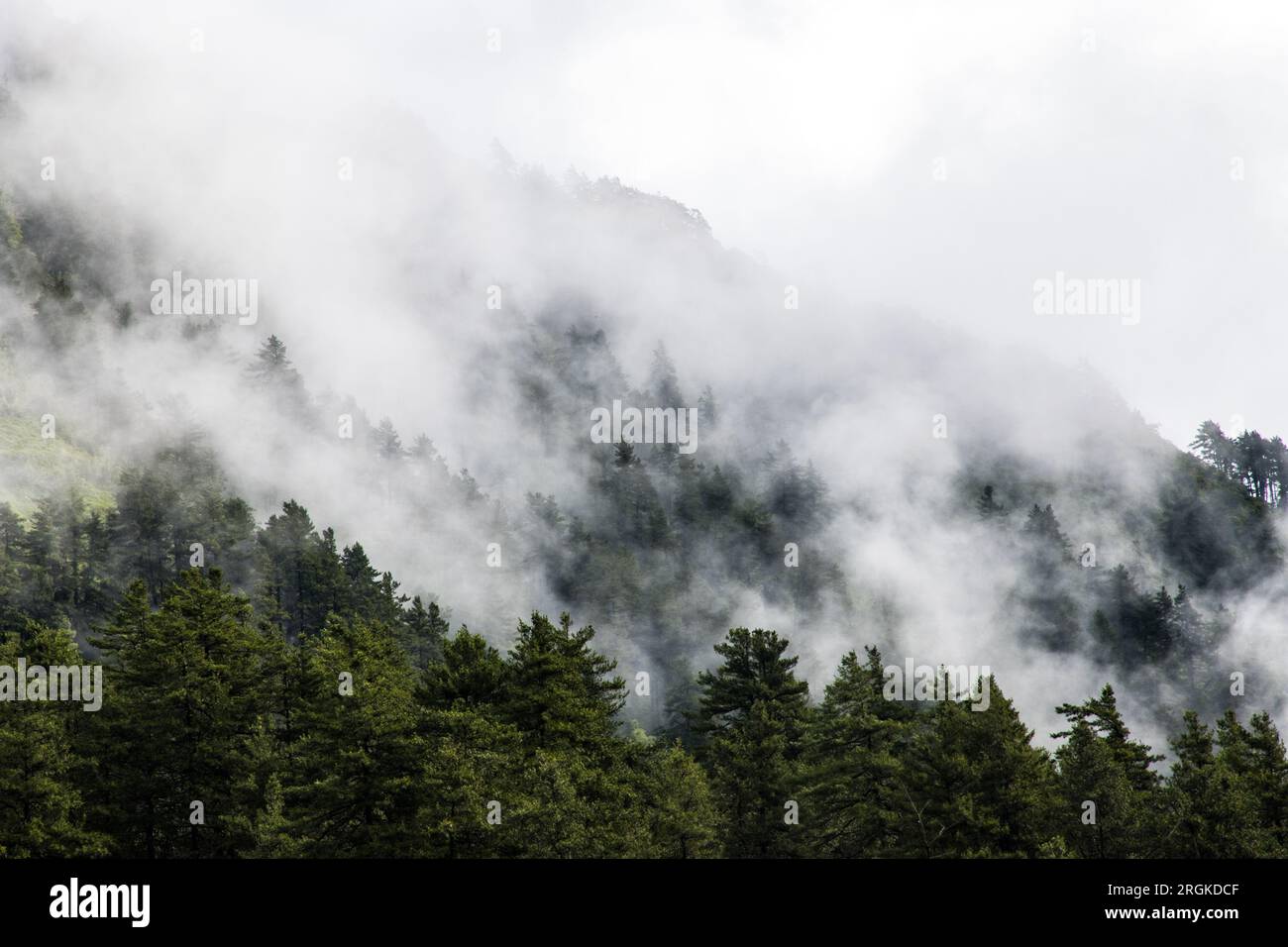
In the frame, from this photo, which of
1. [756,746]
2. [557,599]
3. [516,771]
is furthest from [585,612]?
[516,771]

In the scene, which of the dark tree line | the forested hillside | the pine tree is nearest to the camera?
the dark tree line

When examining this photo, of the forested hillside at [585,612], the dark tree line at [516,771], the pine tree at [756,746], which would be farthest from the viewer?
the pine tree at [756,746]

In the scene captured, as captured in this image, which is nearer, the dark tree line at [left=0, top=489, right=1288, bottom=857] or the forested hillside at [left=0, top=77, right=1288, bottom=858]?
the dark tree line at [left=0, top=489, right=1288, bottom=857]

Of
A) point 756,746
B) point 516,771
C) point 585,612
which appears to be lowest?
point 516,771

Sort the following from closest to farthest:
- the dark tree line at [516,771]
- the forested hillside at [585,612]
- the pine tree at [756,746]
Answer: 1. the dark tree line at [516,771]
2. the forested hillside at [585,612]
3. the pine tree at [756,746]

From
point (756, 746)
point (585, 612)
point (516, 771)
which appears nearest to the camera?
point (516, 771)

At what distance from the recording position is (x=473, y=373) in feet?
641

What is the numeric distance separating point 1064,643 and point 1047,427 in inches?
2042

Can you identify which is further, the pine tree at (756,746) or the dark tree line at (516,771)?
the pine tree at (756,746)

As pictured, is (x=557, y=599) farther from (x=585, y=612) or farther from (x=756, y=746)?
(x=756, y=746)

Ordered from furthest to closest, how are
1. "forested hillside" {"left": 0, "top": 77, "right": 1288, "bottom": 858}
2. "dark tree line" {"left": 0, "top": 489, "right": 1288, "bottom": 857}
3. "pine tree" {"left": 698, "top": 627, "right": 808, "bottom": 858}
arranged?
1. "pine tree" {"left": 698, "top": 627, "right": 808, "bottom": 858}
2. "forested hillside" {"left": 0, "top": 77, "right": 1288, "bottom": 858}
3. "dark tree line" {"left": 0, "top": 489, "right": 1288, "bottom": 857}

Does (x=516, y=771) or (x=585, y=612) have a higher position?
(x=585, y=612)
